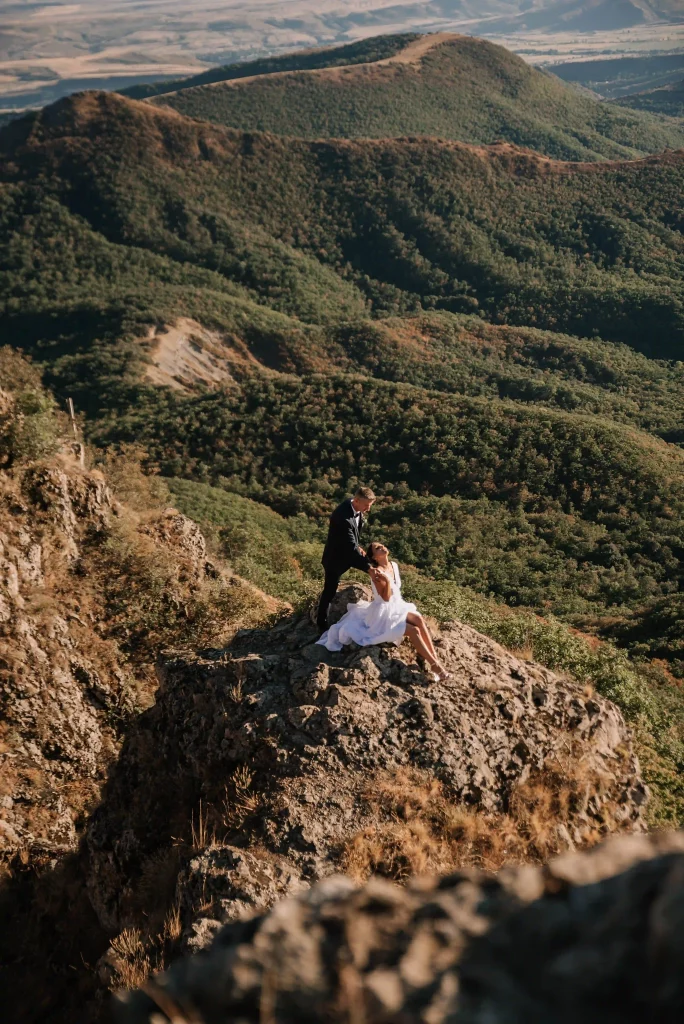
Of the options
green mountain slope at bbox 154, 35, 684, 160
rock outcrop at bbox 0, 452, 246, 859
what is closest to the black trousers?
rock outcrop at bbox 0, 452, 246, 859

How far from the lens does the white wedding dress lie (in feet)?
21.9

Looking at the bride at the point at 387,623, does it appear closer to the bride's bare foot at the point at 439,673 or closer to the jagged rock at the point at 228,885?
the bride's bare foot at the point at 439,673

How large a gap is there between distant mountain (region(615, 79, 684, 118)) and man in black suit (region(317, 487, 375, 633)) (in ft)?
622

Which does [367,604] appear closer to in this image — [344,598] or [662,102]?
[344,598]

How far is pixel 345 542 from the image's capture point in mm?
7250

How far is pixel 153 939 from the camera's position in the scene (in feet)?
15.5

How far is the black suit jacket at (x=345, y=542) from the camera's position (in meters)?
7.21

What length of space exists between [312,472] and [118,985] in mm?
28744

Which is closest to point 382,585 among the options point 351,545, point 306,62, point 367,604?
point 367,604

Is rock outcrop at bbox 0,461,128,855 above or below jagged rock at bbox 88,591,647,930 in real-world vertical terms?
below

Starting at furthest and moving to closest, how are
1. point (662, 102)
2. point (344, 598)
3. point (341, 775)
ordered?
point (662, 102) < point (344, 598) < point (341, 775)

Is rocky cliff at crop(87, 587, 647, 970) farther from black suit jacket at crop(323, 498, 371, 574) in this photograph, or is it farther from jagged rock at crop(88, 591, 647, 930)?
black suit jacket at crop(323, 498, 371, 574)

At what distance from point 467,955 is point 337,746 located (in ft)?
11.3

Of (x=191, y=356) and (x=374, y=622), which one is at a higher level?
(x=374, y=622)
